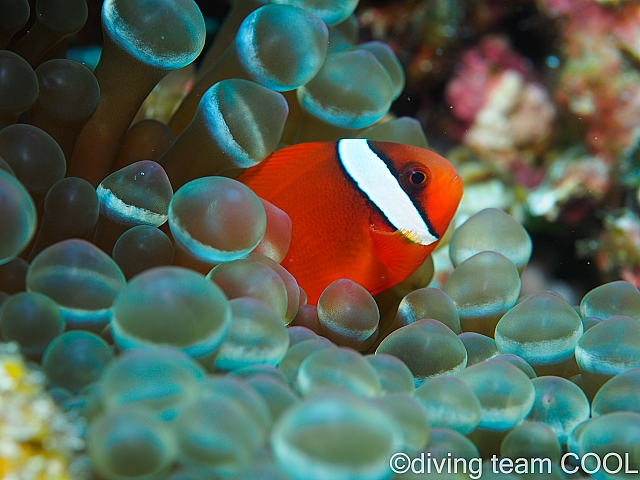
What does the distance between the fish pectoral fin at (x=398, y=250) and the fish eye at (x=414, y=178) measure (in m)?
0.11

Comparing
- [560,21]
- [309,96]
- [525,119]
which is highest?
[309,96]

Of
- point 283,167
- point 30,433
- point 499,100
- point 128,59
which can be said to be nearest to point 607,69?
point 499,100

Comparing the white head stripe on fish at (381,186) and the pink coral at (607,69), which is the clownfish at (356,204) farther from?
the pink coral at (607,69)

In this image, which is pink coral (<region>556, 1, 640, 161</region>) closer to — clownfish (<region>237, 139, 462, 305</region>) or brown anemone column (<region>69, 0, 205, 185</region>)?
clownfish (<region>237, 139, 462, 305</region>)

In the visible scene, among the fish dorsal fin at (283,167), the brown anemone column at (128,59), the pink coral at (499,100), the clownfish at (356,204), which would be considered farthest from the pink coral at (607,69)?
the brown anemone column at (128,59)

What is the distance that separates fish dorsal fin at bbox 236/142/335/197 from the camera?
45.7 inches

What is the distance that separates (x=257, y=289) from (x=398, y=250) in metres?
0.53

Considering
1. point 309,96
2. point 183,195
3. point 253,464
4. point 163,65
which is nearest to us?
point 253,464

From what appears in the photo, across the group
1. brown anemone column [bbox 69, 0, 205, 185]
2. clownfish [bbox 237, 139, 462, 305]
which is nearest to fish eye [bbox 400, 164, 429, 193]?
clownfish [bbox 237, 139, 462, 305]

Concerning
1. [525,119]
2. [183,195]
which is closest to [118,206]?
[183,195]

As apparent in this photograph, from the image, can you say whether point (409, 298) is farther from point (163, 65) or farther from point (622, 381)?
point (163, 65)

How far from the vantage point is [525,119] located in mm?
2453

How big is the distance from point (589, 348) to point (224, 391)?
0.61m

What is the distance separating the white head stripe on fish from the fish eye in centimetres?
2
